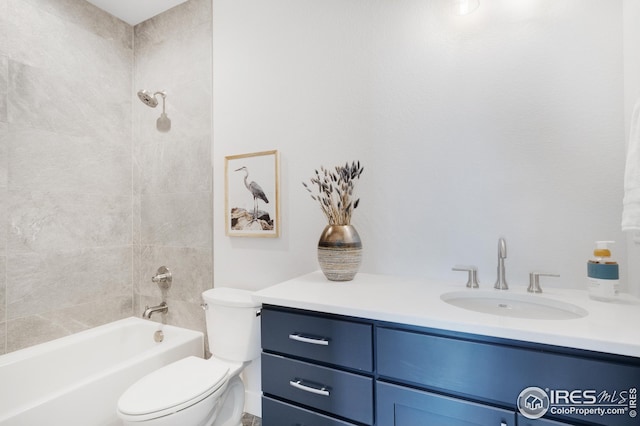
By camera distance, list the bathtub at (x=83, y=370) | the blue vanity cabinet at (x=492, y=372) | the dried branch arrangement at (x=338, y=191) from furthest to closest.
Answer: the dried branch arrangement at (x=338, y=191) → the bathtub at (x=83, y=370) → the blue vanity cabinet at (x=492, y=372)

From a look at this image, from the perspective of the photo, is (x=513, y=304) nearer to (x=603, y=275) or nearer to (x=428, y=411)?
(x=603, y=275)

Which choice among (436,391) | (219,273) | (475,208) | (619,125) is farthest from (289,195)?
(619,125)

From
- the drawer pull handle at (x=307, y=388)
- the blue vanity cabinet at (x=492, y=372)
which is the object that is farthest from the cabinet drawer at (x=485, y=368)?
the drawer pull handle at (x=307, y=388)

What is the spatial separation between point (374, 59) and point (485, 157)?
0.75 m

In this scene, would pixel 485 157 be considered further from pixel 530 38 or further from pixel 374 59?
pixel 374 59

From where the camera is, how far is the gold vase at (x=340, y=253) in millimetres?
1357

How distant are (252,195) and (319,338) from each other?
1069 millimetres

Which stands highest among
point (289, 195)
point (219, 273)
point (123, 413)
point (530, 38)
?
point (530, 38)

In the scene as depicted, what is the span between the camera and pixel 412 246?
144 centimetres

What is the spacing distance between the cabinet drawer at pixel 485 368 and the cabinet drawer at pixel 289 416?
29 cm

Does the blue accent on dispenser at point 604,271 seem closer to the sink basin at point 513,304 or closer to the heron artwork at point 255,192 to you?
the sink basin at point 513,304

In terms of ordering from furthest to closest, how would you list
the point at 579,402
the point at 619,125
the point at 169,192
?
the point at 169,192, the point at 619,125, the point at 579,402

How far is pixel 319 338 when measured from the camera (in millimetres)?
1057

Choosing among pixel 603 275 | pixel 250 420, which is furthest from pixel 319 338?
pixel 250 420
